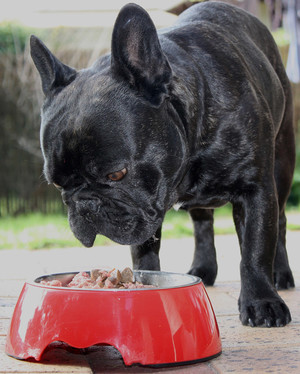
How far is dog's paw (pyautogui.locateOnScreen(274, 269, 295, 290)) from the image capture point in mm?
3791

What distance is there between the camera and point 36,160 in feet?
28.3

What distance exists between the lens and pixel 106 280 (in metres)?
2.48

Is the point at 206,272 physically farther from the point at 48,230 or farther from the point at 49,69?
the point at 48,230

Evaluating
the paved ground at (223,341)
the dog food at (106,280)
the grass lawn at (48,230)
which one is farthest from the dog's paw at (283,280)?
the grass lawn at (48,230)

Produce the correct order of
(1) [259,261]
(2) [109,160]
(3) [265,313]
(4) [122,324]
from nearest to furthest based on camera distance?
1. (4) [122,324]
2. (2) [109,160]
3. (3) [265,313]
4. (1) [259,261]

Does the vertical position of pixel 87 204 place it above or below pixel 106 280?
above

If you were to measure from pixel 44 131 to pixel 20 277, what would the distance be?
1928 millimetres

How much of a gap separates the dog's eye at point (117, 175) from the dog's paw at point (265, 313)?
0.83 meters

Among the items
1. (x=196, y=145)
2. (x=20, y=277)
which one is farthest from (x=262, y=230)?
(x=20, y=277)

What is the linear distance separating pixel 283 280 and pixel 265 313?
3.32 feet

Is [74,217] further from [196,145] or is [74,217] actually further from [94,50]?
[94,50]

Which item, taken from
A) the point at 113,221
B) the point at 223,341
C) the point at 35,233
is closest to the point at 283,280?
the point at 223,341

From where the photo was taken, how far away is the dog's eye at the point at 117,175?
8.18 feet

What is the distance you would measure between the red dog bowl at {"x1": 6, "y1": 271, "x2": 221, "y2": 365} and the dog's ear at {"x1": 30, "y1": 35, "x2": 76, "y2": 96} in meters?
0.93
